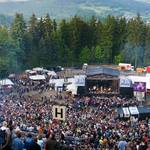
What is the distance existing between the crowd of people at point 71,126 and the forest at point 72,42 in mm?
15784

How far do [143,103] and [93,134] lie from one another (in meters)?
27.2

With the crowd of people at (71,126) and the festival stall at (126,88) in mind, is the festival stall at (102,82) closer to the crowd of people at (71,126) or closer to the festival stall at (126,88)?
the festival stall at (126,88)

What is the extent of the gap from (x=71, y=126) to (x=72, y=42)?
176 feet


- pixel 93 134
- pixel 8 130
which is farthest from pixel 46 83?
pixel 8 130

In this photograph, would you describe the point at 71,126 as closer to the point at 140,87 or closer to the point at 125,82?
the point at 140,87

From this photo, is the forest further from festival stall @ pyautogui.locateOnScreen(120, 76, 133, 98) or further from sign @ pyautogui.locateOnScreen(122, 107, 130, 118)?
sign @ pyautogui.locateOnScreen(122, 107, 130, 118)

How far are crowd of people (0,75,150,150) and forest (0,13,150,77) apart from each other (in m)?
15.8

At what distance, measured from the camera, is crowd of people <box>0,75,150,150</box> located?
17.2 metres

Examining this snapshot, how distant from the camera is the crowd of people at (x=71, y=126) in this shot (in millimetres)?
17219

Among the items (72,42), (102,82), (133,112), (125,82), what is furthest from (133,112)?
(72,42)

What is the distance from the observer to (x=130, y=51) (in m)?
88.6

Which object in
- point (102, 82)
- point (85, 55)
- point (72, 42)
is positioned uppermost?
point (102, 82)

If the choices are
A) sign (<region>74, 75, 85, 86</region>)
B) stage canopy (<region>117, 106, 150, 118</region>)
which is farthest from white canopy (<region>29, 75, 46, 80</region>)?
stage canopy (<region>117, 106, 150, 118</region>)

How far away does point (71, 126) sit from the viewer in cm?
3141
